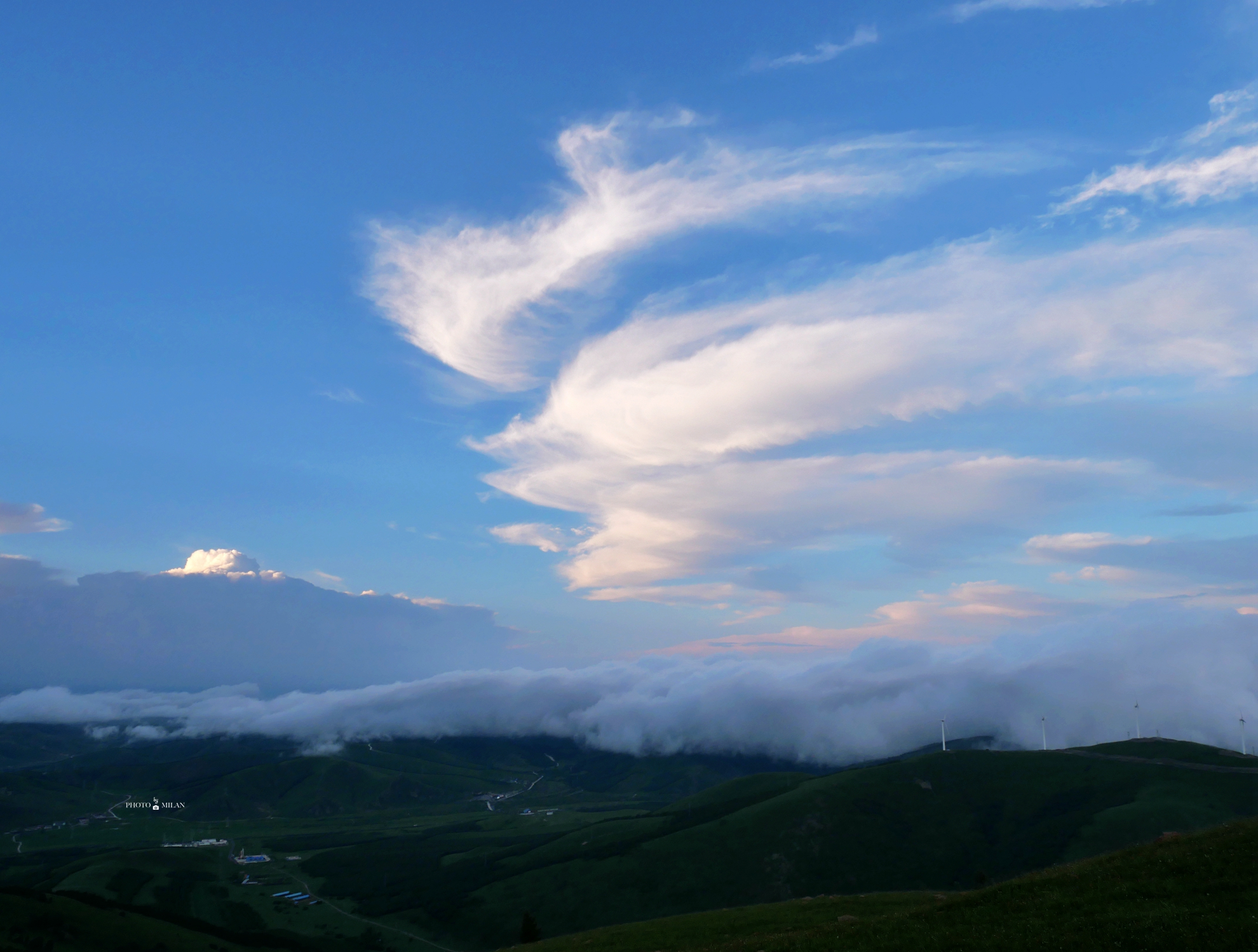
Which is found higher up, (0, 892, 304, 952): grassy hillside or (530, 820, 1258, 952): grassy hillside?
(530, 820, 1258, 952): grassy hillside

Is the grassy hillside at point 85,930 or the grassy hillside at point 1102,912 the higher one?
the grassy hillside at point 1102,912

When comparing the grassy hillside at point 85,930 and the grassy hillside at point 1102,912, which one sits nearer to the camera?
the grassy hillside at point 1102,912

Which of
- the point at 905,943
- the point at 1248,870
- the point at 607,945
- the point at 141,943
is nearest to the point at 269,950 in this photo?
the point at 141,943

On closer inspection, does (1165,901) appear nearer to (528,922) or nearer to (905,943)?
(905,943)

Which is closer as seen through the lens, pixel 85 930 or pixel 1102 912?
pixel 1102 912

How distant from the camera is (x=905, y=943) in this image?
4434cm

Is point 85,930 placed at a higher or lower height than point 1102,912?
lower

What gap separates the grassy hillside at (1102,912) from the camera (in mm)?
38438

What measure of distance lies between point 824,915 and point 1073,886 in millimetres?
47726

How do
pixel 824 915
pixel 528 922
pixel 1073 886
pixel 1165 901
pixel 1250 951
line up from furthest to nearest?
pixel 528 922 < pixel 824 915 < pixel 1073 886 < pixel 1165 901 < pixel 1250 951

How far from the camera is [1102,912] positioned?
42156 millimetres

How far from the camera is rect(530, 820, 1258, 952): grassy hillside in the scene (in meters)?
38.4

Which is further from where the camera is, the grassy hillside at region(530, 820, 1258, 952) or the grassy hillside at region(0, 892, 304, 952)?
the grassy hillside at region(0, 892, 304, 952)

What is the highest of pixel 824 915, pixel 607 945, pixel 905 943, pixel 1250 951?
pixel 1250 951
